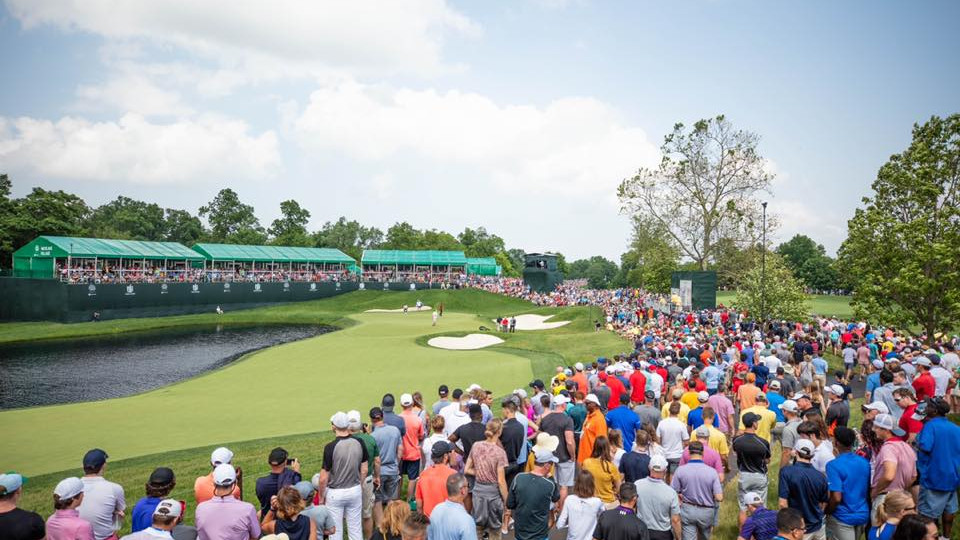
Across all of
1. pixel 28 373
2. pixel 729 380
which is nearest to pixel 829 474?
pixel 729 380

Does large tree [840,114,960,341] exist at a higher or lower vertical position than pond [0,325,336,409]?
higher

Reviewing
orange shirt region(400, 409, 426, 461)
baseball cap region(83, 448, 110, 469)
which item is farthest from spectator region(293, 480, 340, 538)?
orange shirt region(400, 409, 426, 461)

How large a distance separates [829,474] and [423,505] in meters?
4.61

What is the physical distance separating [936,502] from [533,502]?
4948mm

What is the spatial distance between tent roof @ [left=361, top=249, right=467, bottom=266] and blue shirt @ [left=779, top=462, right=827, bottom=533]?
60.2m

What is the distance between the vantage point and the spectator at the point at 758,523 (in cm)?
502

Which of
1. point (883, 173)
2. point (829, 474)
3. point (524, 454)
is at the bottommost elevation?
point (524, 454)

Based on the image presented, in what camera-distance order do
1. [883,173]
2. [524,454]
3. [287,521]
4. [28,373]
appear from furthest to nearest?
[28,373] < [883,173] < [524,454] < [287,521]

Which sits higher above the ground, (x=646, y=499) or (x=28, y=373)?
(x=646, y=499)

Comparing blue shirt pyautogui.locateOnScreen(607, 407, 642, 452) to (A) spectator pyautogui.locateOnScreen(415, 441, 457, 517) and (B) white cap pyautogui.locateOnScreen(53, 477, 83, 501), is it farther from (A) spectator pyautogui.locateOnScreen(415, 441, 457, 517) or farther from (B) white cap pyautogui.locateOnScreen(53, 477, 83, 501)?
(B) white cap pyautogui.locateOnScreen(53, 477, 83, 501)

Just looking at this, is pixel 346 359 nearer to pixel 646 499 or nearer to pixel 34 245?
pixel 646 499

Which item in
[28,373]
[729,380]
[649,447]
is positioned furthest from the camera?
[28,373]

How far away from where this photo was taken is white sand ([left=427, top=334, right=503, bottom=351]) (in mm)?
31072

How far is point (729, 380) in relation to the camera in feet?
46.9
